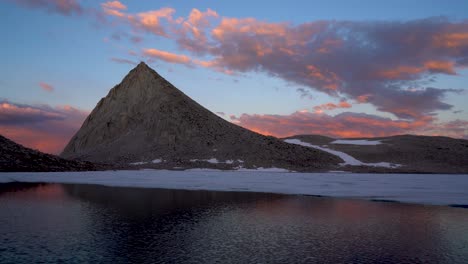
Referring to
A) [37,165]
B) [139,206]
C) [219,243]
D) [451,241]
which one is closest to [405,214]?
[451,241]

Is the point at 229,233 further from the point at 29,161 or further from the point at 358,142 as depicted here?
the point at 358,142

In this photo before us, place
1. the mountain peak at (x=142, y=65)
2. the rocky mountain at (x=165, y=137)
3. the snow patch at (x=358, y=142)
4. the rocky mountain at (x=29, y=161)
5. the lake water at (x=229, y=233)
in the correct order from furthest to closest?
the mountain peak at (x=142, y=65) < the snow patch at (x=358, y=142) < the rocky mountain at (x=165, y=137) < the rocky mountain at (x=29, y=161) < the lake water at (x=229, y=233)

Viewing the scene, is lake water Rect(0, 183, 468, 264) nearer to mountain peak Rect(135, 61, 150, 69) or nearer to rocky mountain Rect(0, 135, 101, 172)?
rocky mountain Rect(0, 135, 101, 172)

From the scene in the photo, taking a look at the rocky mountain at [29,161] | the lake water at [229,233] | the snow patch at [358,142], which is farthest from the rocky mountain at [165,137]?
the lake water at [229,233]

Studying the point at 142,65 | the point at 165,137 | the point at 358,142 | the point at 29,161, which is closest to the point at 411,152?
the point at 358,142

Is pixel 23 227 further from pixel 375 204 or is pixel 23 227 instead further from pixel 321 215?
pixel 375 204

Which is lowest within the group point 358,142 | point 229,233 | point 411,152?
point 229,233

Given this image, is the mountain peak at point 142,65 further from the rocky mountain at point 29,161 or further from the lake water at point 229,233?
Answer: the lake water at point 229,233
